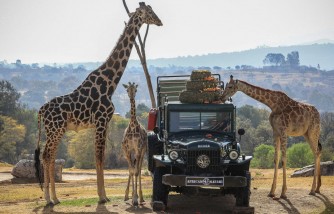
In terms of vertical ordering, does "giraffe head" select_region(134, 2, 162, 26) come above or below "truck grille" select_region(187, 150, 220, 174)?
above

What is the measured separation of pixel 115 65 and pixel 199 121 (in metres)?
3.69

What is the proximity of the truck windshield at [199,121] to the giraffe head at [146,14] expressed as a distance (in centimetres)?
408

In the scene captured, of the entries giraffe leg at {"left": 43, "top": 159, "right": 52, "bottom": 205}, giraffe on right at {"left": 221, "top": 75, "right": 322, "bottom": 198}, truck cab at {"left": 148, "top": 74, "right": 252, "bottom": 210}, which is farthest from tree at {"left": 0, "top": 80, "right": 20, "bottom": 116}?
truck cab at {"left": 148, "top": 74, "right": 252, "bottom": 210}

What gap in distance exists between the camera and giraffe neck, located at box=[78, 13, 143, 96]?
60.3ft

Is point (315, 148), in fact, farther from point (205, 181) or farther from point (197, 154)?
point (205, 181)

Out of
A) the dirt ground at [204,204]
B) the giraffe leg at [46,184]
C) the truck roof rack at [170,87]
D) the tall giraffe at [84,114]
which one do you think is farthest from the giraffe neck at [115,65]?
the dirt ground at [204,204]

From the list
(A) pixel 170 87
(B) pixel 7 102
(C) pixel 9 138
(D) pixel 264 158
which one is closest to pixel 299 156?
(D) pixel 264 158

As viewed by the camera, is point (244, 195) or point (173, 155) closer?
point (173, 155)

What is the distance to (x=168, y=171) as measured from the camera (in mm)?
15500

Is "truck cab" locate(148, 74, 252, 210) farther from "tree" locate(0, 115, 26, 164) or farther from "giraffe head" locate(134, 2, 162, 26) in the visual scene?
"tree" locate(0, 115, 26, 164)

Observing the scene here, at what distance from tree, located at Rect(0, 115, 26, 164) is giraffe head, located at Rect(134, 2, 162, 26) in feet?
140

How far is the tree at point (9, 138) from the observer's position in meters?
60.1

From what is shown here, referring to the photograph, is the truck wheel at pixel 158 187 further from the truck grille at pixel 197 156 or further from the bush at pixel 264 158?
the bush at pixel 264 158

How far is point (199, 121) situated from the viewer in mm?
16406
